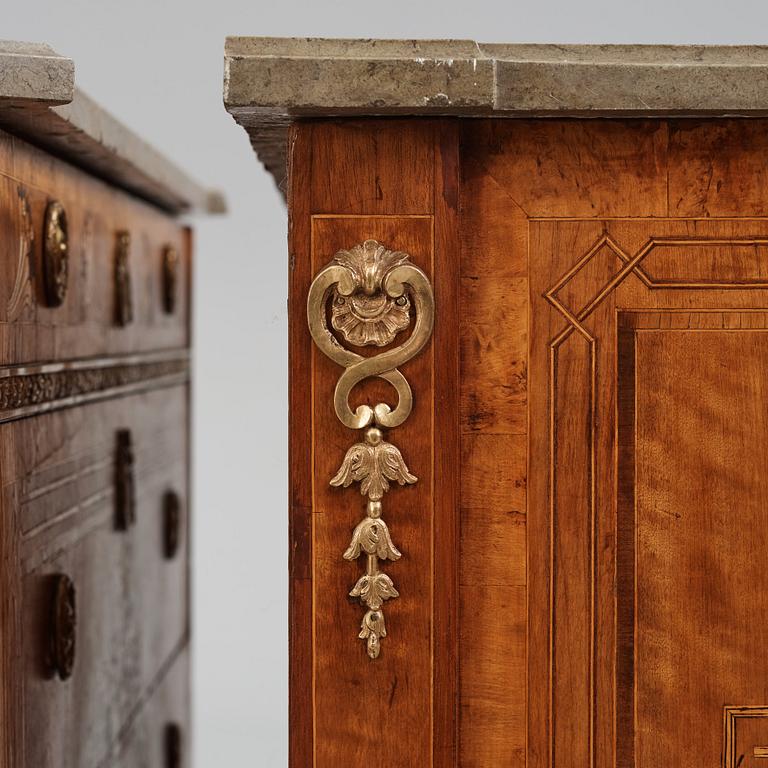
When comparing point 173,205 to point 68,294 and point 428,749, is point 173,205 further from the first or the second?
point 428,749

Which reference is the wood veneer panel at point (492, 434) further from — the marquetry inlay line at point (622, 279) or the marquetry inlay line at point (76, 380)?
the marquetry inlay line at point (76, 380)

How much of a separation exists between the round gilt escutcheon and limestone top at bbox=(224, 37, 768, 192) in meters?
0.65

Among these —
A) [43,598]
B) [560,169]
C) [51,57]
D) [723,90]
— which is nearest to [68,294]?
[43,598]

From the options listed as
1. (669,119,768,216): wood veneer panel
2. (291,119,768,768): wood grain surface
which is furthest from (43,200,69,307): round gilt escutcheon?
(669,119,768,216): wood veneer panel

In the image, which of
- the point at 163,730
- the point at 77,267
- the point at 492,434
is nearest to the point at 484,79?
the point at 492,434

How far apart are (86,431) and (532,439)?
105 cm

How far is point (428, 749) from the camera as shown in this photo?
117 centimetres

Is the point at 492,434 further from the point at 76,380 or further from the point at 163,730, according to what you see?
the point at 163,730

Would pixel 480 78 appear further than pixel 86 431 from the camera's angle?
No

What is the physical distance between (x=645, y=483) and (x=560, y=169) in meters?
0.35

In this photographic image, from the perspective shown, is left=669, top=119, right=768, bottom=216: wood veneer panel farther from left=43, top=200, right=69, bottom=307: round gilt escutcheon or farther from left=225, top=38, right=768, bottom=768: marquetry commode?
left=43, top=200, right=69, bottom=307: round gilt escutcheon

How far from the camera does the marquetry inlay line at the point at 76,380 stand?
1.56 metres

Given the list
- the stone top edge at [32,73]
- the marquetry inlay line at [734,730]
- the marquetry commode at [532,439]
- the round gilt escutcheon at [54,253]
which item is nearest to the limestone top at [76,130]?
the stone top edge at [32,73]

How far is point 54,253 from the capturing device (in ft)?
5.54
